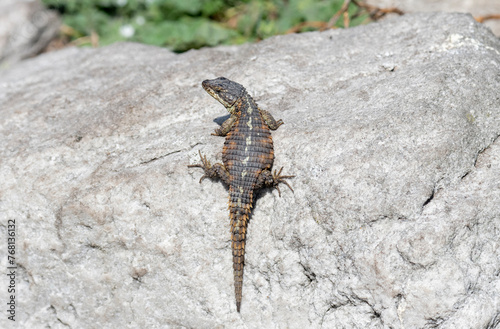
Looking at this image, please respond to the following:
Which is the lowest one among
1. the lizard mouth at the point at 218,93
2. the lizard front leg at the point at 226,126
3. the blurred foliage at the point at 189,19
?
the blurred foliage at the point at 189,19

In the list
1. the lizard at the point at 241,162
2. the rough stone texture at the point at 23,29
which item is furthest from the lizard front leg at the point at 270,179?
the rough stone texture at the point at 23,29

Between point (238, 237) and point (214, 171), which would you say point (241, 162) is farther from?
point (238, 237)

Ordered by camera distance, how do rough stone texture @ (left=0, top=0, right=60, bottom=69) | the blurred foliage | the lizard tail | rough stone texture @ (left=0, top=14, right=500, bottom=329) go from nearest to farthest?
1. rough stone texture @ (left=0, top=14, right=500, bottom=329)
2. the lizard tail
3. the blurred foliage
4. rough stone texture @ (left=0, top=0, right=60, bottom=69)

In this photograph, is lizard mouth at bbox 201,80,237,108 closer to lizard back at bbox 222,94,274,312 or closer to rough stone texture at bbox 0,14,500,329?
lizard back at bbox 222,94,274,312

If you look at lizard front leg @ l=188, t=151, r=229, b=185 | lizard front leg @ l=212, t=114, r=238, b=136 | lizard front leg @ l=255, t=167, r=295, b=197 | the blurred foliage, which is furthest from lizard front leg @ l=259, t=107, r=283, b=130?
the blurred foliage

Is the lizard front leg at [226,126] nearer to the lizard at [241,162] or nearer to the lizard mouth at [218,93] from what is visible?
the lizard at [241,162]

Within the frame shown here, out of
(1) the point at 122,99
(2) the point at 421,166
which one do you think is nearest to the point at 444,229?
(2) the point at 421,166
